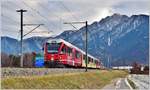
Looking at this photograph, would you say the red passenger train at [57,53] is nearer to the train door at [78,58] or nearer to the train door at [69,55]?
the train door at [69,55]

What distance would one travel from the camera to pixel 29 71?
28422mm

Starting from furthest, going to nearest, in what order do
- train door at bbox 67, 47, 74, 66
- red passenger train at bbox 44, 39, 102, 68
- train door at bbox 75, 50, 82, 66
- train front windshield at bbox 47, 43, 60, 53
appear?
train door at bbox 75, 50, 82, 66
train door at bbox 67, 47, 74, 66
train front windshield at bbox 47, 43, 60, 53
red passenger train at bbox 44, 39, 102, 68

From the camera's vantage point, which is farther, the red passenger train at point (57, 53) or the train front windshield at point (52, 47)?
the train front windshield at point (52, 47)

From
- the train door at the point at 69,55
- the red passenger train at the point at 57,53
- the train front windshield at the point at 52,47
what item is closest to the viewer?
the red passenger train at the point at 57,53

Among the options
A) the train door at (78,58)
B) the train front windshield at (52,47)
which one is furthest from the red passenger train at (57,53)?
the train door at (78,58)

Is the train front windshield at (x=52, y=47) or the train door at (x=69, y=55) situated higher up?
the train front windshield at (x=52, y=47)

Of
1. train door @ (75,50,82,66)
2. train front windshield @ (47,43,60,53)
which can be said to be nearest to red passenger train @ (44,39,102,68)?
train front windshield @ (47,43,60,53)

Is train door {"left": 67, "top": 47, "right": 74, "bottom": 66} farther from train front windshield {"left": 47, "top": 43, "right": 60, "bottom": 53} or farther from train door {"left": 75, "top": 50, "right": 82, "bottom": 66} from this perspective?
train door {"left": 75, "top": 50, "right": 82, "bottom": 66}

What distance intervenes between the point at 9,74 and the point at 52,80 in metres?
3.18

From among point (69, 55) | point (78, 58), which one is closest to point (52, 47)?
point (69, 55)

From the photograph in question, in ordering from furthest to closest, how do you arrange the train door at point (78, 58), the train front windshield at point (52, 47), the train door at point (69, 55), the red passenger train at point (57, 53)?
the train door at point (78, 58) < the train door at point (69, 55) < the train front windshield at point (52, 47) < the red passenger train at point (57, 53)

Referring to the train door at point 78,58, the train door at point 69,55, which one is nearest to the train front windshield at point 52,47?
the train door at point 69,55

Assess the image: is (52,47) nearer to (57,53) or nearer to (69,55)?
(57,53)

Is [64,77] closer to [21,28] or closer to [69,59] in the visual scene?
[21,28]
